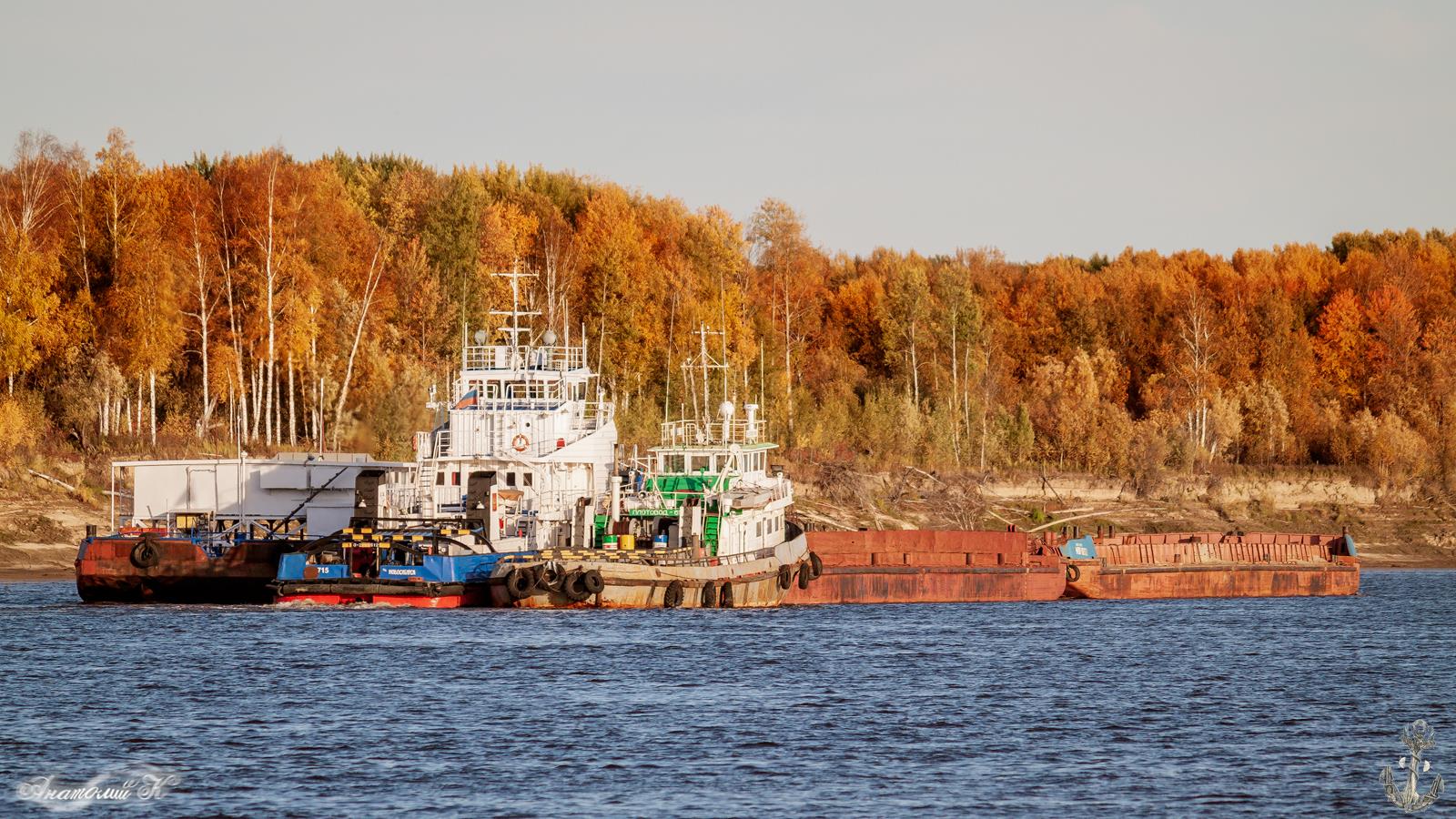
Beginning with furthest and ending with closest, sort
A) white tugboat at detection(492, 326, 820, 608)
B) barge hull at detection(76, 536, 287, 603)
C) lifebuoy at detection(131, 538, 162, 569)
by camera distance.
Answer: barge hull at detection(76, 536, 287, 603) → lifebuoy at detection(131, 538, 162, 569) → white tugboat at detection(492, 326, 820, 608)

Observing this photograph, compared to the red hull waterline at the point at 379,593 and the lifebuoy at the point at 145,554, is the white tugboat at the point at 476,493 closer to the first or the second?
the red hull waterline at the point at 379,593

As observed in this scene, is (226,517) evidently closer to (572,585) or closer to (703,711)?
(572,585)

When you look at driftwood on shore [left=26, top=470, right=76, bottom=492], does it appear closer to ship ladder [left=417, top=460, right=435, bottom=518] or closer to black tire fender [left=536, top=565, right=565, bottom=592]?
ship ladder [left=417, top=460, right=435, bottom=518]

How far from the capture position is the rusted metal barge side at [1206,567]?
63250mm

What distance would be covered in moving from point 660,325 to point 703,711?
54008 millimetres

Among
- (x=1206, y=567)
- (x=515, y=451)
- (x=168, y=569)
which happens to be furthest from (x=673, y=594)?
(x=1206, y=567)

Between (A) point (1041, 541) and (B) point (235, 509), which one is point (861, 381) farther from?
(B) point (235, 509)

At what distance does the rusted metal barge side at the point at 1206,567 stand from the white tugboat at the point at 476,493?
63.4 feet

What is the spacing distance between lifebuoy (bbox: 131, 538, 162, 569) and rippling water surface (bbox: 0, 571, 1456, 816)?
1.39 m

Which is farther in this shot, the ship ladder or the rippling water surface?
the ship ladder

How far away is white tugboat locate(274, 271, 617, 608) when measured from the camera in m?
47.1

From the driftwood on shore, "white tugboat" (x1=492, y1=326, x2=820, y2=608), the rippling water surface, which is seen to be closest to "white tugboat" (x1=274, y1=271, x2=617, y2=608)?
"white tugboat" (x1=492, y1=326, x2=820, y2=608)

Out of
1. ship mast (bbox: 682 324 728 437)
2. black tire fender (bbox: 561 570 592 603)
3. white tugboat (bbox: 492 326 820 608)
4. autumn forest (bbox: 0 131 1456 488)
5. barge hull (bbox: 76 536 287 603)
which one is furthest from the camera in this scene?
autumn forest (bbox: 0 131 1456 488)

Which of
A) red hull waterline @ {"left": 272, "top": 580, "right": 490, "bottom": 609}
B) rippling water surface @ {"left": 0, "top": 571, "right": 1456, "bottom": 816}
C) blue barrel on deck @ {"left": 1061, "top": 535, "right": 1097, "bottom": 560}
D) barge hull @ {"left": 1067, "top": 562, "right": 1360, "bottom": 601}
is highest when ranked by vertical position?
blue barrel on deck @ {"left": 1061, "top": 535, "right": 1097, "bottom": 560}
